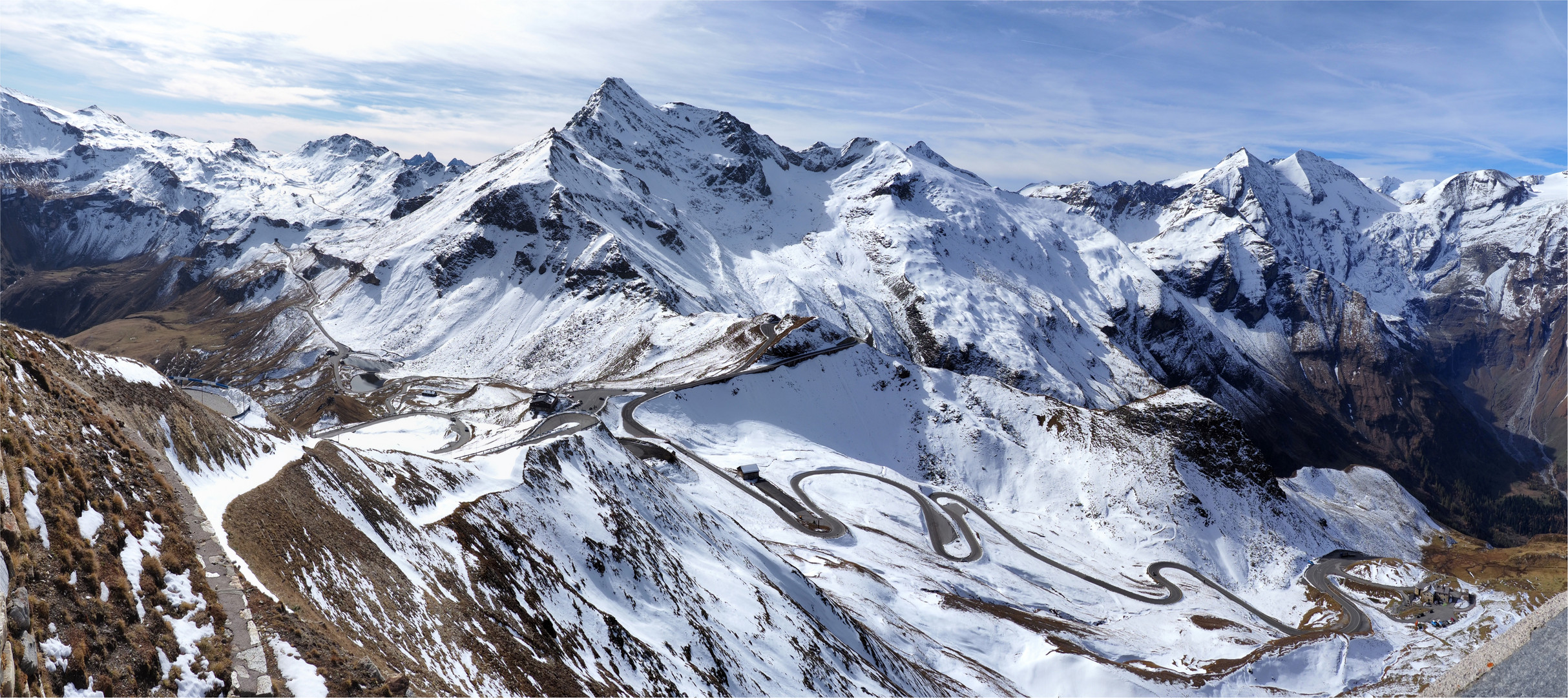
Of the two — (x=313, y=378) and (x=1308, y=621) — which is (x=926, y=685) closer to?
(x=1308, y=621)

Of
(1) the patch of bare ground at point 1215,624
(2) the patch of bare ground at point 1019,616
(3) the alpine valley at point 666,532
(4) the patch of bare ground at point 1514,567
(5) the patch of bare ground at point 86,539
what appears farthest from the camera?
(4) the patch of bare ground at point 1514,567

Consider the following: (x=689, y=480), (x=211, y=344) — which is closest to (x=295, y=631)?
(x=689, y=480)

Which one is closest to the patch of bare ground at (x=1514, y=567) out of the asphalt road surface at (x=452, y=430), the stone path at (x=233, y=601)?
the stone path at (x=233, y=601)

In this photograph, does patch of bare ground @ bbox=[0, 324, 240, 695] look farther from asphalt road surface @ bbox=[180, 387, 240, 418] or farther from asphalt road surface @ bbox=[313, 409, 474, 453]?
asphalt road surface @ bbox=[313, 409, 474, 453]

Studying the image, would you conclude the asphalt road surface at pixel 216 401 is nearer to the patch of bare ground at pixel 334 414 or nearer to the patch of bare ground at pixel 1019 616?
the patch of bare ground at pixel 334 414

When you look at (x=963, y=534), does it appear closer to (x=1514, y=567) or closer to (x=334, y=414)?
(x=1514, y=567)

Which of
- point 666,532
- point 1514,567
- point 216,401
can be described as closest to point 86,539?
point 666,532
